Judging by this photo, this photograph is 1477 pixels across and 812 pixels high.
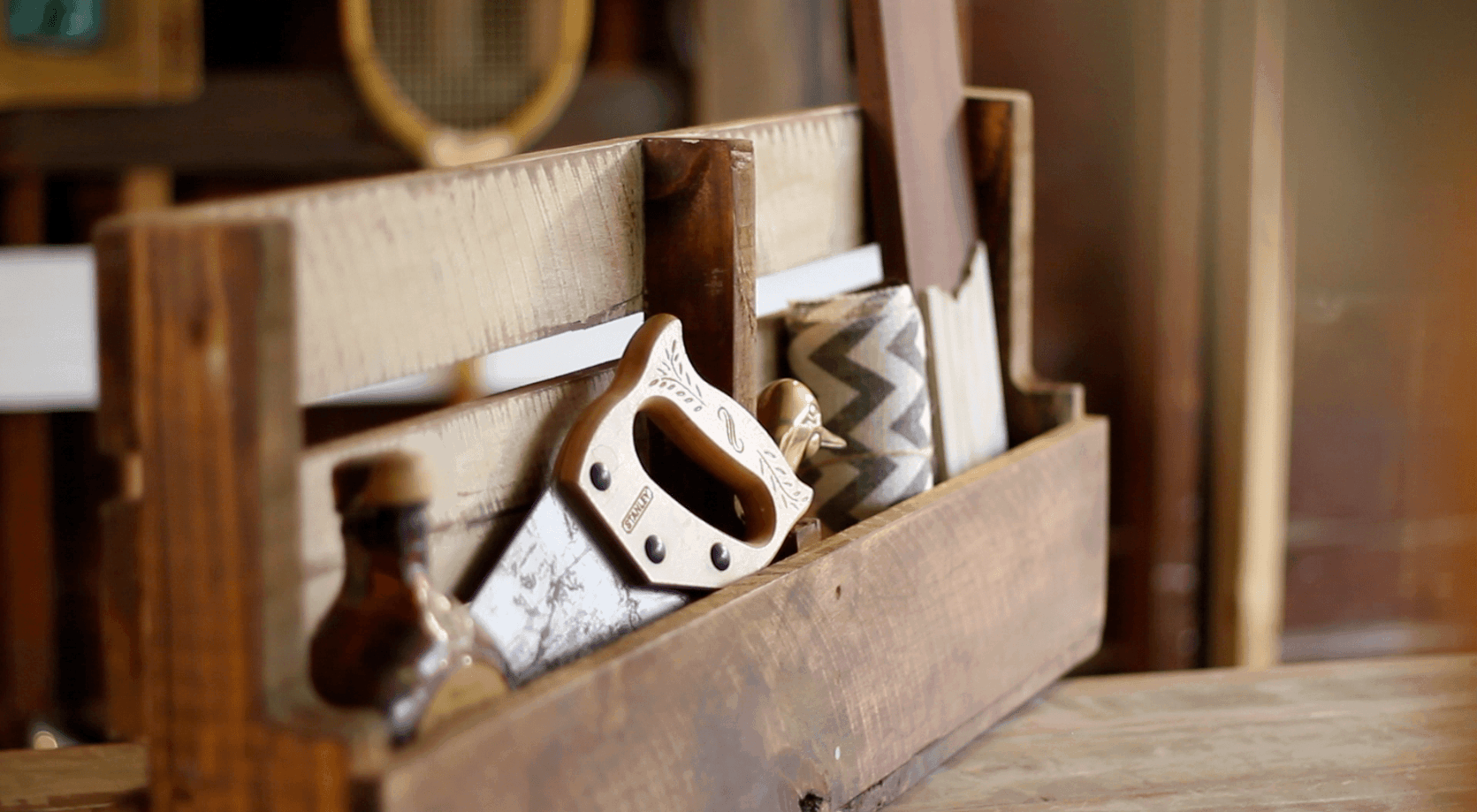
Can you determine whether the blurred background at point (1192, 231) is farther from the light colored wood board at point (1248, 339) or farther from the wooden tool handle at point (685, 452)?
the wooden tool handle at point (685, 452)

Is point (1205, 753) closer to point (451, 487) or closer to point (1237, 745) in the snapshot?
point (1237, 745)

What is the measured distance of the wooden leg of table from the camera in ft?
7.31

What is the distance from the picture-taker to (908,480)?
76 centimetres

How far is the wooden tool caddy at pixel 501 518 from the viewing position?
16.1 inches

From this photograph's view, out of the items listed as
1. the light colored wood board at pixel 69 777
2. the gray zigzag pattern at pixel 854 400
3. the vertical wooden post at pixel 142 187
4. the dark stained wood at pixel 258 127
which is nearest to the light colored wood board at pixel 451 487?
the gray zigzag pattern at pixel 854 400

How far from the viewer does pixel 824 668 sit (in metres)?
0.63

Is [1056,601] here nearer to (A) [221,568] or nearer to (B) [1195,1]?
(A) [221,568]

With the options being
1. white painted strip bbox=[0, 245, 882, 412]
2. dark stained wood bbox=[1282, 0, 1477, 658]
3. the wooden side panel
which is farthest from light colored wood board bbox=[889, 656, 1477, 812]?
white painted strip bbox=[0, 245, 882, 412]

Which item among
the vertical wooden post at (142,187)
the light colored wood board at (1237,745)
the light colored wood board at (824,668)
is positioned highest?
the vertical wooden post at (142,187)

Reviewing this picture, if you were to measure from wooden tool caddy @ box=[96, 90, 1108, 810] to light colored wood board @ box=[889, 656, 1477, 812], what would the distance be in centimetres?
3

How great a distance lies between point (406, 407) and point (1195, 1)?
59.0 inches

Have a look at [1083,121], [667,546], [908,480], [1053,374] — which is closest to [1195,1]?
[1083,121]

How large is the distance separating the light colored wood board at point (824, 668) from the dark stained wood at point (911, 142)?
0.15 m

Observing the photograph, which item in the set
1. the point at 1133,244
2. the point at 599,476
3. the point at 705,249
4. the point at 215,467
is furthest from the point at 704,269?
the point at 1133,244
